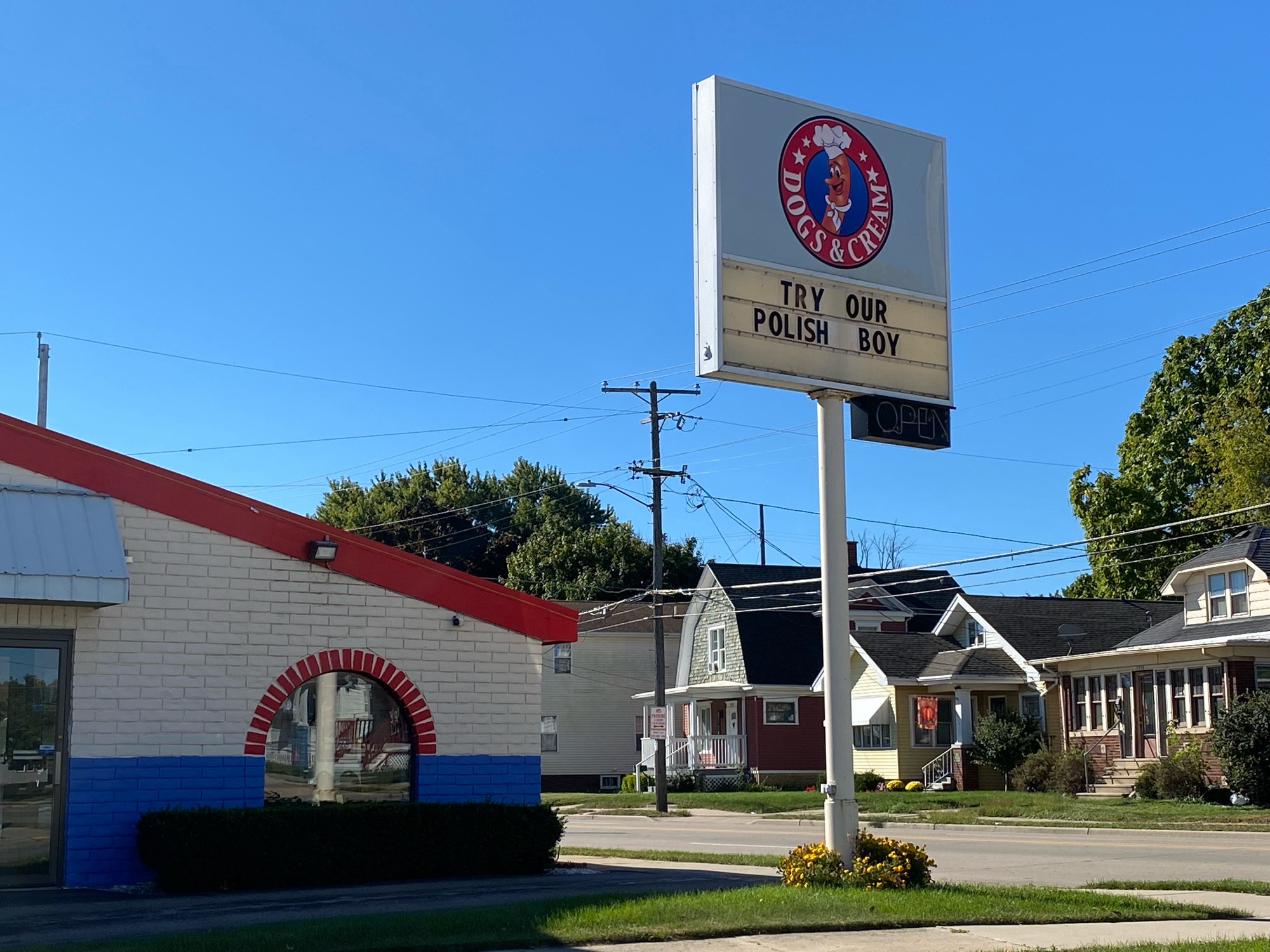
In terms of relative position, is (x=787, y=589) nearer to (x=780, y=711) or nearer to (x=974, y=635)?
(x=780, y=711)

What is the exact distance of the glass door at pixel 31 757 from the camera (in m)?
15.4

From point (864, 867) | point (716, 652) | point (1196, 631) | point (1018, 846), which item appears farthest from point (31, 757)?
point (716, 652)

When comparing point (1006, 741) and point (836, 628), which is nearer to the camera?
point (836, 628)

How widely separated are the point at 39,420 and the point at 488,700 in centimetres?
2033

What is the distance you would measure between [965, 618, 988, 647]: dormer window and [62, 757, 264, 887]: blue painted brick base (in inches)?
1381

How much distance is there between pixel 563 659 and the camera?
58.4m

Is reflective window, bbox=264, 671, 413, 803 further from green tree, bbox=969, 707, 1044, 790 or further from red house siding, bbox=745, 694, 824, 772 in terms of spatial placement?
red house siding, bbox=745, 694, 824, 772

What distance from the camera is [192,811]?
15328 mm

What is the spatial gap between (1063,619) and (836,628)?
35.8 metres

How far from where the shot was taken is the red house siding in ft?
168

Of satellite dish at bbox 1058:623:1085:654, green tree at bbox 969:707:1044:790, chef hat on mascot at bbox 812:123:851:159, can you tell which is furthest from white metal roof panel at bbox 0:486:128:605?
satellite dish at bbox 1058:623:1085:654

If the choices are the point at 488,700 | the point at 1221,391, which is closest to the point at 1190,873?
the point at 488,700

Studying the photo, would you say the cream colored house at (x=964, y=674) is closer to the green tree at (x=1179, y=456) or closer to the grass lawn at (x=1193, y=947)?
the green tree at (x=1179, y=456)

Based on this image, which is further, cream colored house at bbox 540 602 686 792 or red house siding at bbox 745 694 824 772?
cream colored house at bbox 540 602 686 792
